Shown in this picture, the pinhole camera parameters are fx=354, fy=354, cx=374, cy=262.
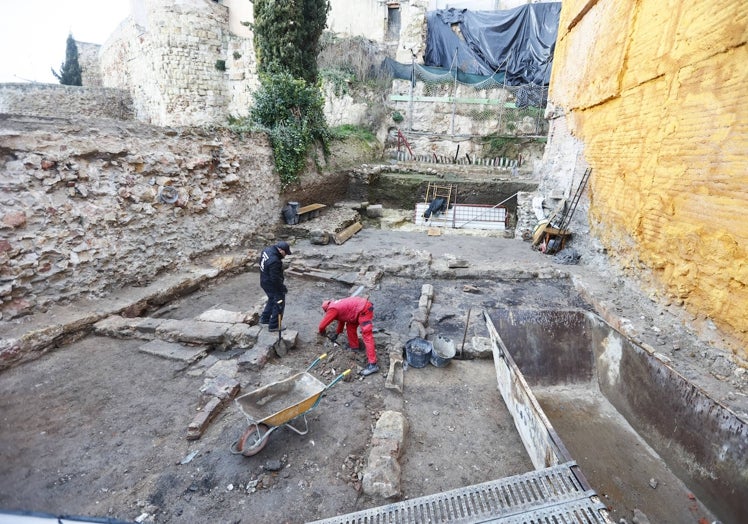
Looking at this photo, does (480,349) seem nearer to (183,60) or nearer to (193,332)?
(193,332)

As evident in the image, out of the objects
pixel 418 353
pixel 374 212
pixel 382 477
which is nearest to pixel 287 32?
pixel 374 212

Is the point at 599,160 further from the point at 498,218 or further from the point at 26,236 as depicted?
the point at 26,236

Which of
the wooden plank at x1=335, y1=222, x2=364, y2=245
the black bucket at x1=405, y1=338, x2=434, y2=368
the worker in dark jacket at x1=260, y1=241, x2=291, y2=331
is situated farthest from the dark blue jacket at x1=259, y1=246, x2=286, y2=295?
the wooden plank at x1=335, y1=222, x2=364, y2=245

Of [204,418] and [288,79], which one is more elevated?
[288,79]

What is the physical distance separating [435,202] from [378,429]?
390 inches

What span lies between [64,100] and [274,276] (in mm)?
20358

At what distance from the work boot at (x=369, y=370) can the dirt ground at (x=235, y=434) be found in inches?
2.6

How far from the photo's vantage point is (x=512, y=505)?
2254 mm

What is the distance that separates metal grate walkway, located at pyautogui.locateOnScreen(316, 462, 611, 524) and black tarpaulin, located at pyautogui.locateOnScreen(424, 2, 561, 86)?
18732mm

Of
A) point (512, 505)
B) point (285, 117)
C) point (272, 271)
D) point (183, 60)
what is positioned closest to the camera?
point (512, 505)

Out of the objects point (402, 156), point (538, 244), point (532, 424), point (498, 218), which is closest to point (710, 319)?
point (532, 424)

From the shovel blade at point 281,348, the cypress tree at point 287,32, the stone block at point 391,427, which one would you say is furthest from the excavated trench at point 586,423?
the cypress tree at point 287,32

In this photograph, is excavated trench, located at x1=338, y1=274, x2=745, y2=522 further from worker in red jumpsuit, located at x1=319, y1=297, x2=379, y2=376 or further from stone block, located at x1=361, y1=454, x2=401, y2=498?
worker in red jumpsuit, located at x1=319, y1=297, x2=379, y2=376

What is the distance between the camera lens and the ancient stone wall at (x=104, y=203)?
16.1ft
